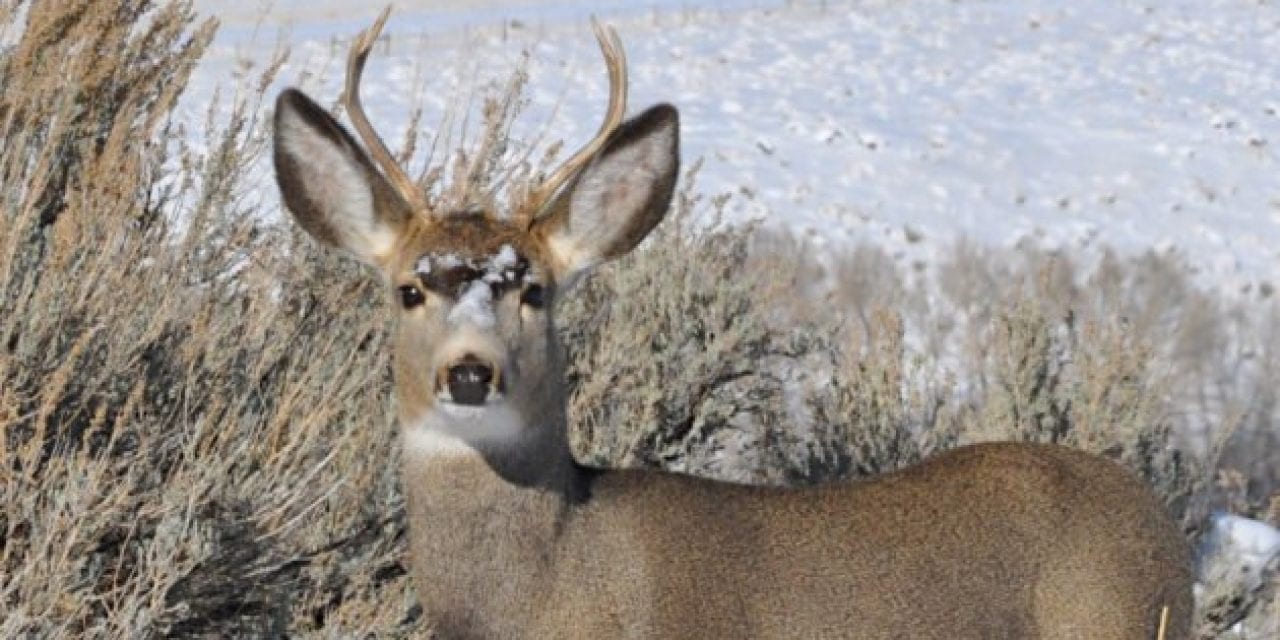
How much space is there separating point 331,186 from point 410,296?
37cm

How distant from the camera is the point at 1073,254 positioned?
15891 millimetres

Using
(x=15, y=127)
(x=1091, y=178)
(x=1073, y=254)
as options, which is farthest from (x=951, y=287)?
(x=15, y=127)

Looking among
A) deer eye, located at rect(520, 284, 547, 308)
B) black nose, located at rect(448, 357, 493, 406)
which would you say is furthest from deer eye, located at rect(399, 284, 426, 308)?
black nose, located at rect(448, 357, 493, 406)

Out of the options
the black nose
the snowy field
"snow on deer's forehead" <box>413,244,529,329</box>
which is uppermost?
"snow on deer's forehead" <box>413,244,529,329</box>

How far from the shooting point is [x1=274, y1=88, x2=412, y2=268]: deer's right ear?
4.43 metres

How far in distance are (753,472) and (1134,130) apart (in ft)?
45.3

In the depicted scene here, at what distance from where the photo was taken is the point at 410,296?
422cm

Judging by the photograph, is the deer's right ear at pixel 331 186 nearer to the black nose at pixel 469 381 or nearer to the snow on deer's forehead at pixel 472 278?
the snow on deer's forehead at pixel 472 278

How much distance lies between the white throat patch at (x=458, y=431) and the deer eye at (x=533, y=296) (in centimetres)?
22

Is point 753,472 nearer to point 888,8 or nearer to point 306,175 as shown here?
point 306,175

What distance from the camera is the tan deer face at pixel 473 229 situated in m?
4.14

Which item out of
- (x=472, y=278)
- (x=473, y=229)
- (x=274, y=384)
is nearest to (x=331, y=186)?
(x=473, y=229)

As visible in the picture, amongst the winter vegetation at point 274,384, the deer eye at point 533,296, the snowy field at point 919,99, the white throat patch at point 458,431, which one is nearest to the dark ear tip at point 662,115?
the deer eye at point 533,296

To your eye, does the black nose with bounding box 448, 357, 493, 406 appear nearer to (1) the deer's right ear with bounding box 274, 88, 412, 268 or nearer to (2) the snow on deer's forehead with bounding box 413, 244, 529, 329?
(2) the snow on deer's forehead with bounding box 413, 244, 529, 329
